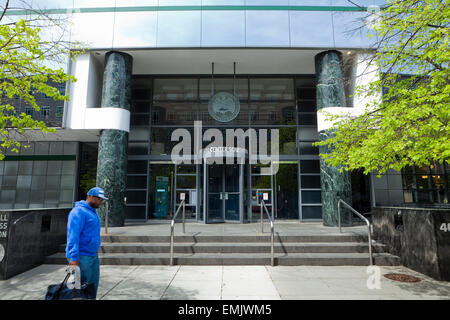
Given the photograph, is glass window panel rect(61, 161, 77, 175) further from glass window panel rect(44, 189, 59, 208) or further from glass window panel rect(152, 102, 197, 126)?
glass window panel rect(152, 102, 197, 126)

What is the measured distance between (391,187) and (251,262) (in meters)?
10.5

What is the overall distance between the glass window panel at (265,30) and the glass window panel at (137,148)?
7369mm

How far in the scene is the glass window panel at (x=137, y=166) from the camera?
45.0ft

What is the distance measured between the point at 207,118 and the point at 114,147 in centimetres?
496

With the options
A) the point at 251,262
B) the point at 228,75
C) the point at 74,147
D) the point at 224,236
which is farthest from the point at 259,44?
the point at 74,147

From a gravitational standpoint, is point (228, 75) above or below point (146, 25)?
below

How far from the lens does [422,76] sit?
6.63 metres

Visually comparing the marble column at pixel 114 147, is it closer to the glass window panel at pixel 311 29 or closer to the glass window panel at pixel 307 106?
the glass window panel at pixel 311 29

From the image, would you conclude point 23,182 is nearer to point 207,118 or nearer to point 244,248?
point 207,118

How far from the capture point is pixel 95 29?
12.1 meters

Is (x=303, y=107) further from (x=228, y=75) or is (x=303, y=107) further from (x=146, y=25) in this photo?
(x=146, y=25)

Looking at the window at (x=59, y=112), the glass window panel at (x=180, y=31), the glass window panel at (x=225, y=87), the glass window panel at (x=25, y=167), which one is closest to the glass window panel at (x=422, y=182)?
the glass window panel at (x=225, y=87)

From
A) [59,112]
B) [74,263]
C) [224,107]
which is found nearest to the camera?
[74,263]

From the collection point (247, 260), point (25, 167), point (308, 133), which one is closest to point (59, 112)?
point (25, 167)
